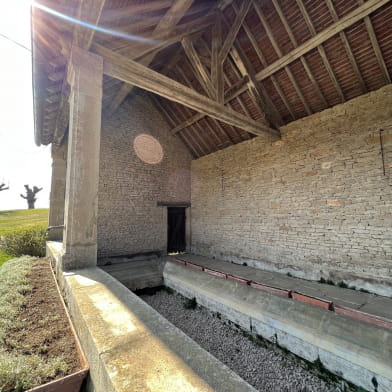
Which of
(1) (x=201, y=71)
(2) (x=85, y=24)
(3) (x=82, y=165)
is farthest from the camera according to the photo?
(1) (x=201, y=71)

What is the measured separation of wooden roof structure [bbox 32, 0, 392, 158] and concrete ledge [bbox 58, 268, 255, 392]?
3.42 metres

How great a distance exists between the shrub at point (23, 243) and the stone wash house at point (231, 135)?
0.50m

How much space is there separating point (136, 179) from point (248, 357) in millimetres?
5720

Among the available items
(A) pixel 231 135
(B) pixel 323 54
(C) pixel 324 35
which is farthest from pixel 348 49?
(A) pixel 231 135

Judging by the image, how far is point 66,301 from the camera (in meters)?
2.62

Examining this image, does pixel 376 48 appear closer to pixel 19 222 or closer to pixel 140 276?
pixel 140 276

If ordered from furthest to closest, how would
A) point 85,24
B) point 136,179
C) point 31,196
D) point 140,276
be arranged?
point 31,196 < point 136,179 < point 140,276 < point 85,24

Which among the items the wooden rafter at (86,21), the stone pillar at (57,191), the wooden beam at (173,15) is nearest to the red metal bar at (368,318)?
the wooden rafter at (86,21)

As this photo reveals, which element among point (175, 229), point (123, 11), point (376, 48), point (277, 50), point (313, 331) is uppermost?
point (277, 50)

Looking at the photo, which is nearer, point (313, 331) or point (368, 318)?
point (313, 331)

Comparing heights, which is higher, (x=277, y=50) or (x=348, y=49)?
(x=277, y=50)

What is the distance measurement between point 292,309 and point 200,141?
20.4 ft

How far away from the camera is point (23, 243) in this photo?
6.42 m

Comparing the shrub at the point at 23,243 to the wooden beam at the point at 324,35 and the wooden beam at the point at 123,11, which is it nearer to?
the wooden beam at the point at 123,11
